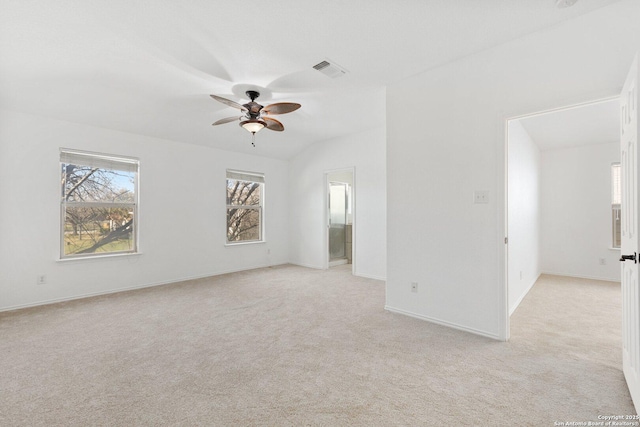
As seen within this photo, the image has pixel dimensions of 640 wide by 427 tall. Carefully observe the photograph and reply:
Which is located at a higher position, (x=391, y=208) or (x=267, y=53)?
(x=267, y=53)

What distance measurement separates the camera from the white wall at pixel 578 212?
5020 mm

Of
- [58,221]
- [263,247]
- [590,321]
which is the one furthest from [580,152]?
[58,221]

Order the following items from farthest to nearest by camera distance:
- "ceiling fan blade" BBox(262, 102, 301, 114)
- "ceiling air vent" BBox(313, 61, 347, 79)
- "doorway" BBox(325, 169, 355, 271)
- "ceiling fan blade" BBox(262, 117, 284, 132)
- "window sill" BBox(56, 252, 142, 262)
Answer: "doorway" BBox(325, 169, 355, 271)
"window sill" BBox(56, 252, 142, 262)
"ceiling fan blade" BBox(262, 117, 284, 132)
"ceiling fan blade" BBox(262, 102, 301, 114)
"ceiling air vent" BBox(313, 61, 347, 79)

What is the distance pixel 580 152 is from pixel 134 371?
707 cm

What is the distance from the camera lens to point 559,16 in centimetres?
227

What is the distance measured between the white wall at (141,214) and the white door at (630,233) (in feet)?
17.4

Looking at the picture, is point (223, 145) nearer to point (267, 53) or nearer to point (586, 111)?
point (267, 53)

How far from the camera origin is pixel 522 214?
4012mm

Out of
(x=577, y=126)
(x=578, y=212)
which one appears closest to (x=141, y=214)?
(x=577, y=126)

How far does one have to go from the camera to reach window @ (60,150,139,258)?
4.03m

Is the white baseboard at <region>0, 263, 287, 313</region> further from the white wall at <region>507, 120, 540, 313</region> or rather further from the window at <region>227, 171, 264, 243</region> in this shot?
the white wall at <region>507, 120, 540, 313</region>

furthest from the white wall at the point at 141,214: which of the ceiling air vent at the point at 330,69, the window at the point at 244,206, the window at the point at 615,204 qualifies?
the window at the point at 615,204

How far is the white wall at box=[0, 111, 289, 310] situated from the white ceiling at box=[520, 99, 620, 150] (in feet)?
15.2

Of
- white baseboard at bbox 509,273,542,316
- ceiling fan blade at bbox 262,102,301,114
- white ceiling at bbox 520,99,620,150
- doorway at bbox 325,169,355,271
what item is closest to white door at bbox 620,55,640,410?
white baseboard at bbox 509,273,542,316
